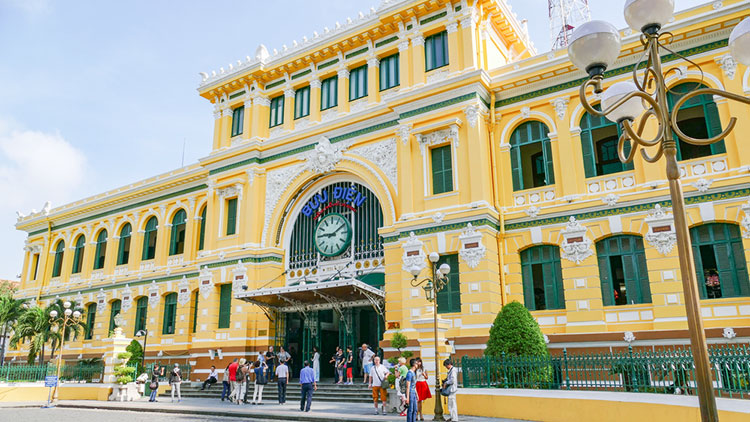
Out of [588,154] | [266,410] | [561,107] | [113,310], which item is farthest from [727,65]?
[113,310]

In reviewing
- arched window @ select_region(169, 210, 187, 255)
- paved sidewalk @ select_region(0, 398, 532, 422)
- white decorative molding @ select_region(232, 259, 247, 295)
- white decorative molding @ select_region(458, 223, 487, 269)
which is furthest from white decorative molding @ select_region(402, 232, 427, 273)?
arched window @ select_region(169, 210, 187, 255)

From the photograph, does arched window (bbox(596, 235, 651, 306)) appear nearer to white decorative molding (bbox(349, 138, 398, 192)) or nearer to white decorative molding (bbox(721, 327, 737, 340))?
white decorative molding (bbox(721, 327, 737, 340))

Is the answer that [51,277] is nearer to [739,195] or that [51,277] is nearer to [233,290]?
[233,290]

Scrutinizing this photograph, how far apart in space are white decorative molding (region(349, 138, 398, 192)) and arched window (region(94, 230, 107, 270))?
20880mm

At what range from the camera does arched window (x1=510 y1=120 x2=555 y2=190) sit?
20922mm

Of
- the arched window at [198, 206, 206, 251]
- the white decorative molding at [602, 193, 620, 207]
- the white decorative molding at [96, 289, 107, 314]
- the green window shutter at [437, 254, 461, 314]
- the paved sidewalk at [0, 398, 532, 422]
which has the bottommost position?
the paved sidewalk at [0, 398, 532, 422]

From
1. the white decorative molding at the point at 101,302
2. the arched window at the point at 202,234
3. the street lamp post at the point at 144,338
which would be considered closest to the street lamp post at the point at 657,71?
the arched window at the point at 202,234

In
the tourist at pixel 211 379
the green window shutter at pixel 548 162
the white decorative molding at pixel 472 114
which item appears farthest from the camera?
A: the tourist at pixel 211 379

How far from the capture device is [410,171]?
22.1 meters

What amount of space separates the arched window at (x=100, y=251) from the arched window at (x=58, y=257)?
3.95 metres

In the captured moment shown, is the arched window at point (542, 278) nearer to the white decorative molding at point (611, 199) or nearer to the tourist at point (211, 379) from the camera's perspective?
the white decorative molding at point (611, 199)

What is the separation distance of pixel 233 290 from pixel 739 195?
65.8ft

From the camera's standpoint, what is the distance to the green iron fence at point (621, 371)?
11875 mm

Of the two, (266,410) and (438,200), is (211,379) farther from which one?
(438,200)
